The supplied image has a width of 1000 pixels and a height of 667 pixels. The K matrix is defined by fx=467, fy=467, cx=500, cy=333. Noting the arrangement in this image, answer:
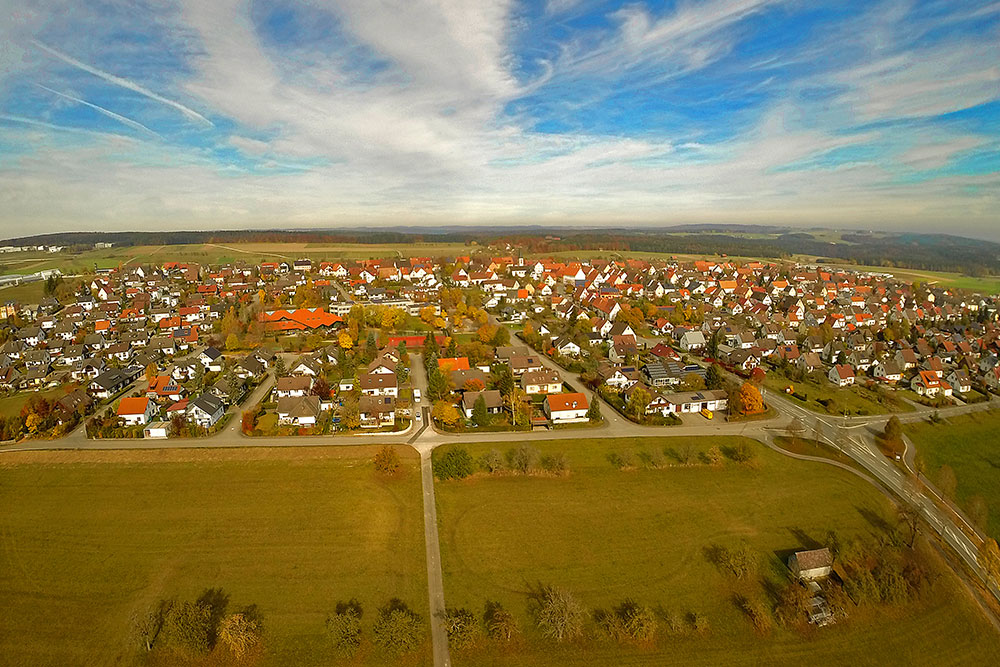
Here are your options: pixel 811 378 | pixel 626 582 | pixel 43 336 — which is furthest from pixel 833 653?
pixel 43 336

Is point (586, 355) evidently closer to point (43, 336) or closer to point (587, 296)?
point (587, 296)

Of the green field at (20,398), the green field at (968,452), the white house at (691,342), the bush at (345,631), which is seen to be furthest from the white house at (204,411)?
the green field at (968,452)

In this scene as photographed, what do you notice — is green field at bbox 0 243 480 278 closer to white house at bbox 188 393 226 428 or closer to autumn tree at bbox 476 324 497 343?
autumn tree at bbox 476 324 497 343

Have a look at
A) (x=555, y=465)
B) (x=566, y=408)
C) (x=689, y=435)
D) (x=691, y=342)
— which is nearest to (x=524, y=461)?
(x=555, y=465)

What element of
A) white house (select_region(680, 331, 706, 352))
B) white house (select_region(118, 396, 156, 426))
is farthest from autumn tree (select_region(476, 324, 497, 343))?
white house (select_region(118, 396, 156, 426))

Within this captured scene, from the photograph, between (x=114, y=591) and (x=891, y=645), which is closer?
(x=891, y=645)

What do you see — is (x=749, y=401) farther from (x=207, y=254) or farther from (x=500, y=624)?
(x=207, y=254)
